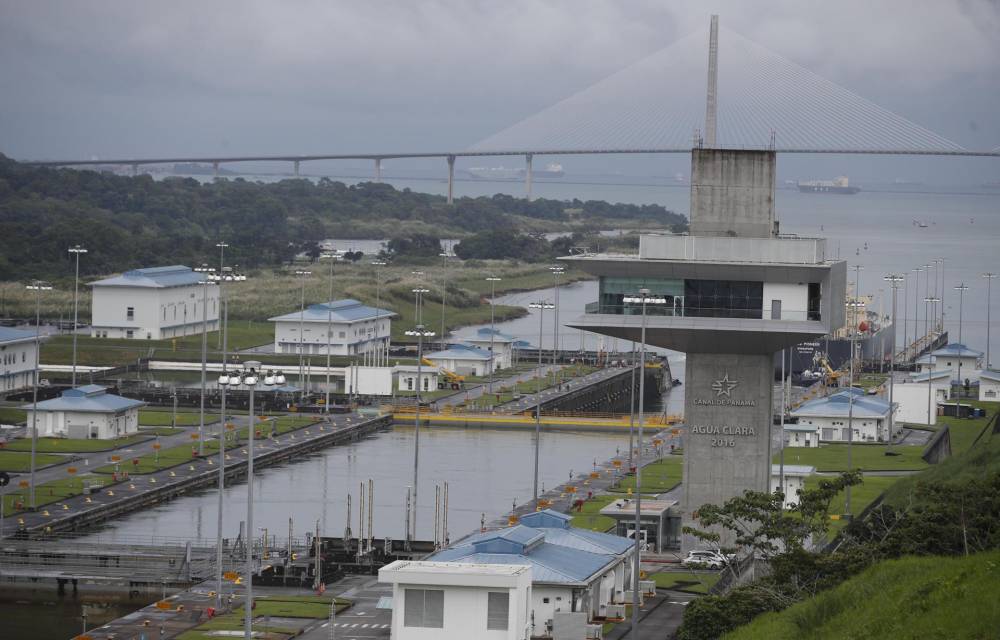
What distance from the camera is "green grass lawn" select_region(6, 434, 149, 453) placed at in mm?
61500

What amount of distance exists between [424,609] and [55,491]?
76.3 feet

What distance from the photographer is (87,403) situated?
65188 millimetres

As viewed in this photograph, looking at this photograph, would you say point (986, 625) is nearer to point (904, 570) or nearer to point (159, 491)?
point (904, 570)

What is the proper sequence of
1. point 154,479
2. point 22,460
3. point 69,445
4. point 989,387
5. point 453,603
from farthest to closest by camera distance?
point 989,387 < point 69,445 < point 22,460 < point 154,479 < point 453,603

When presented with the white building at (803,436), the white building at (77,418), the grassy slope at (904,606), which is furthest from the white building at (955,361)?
the grassy slope at (904,606)

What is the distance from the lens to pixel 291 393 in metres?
80.9

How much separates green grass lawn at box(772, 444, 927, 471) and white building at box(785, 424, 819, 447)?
0.39m

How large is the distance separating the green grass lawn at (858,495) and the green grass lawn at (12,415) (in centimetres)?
2944

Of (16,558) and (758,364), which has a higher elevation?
(758,364)

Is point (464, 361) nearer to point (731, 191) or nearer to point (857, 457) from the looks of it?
point (857, 457)

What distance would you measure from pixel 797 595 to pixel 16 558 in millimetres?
19831

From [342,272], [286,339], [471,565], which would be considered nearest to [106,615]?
[471,565]

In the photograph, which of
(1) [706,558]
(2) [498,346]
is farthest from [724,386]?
(2) [498,346]

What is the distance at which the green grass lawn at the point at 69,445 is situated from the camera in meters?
61.5
